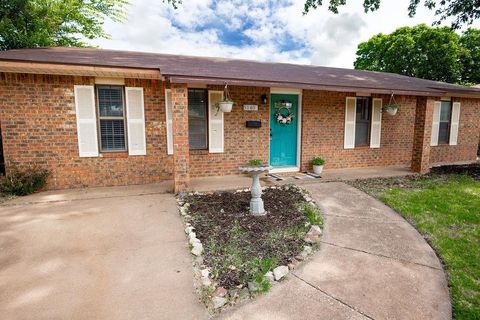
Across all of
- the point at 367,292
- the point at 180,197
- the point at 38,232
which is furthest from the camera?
the point at 180,197

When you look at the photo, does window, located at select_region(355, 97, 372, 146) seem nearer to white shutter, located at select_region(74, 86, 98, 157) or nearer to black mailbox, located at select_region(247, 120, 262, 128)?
black mailbox, located at select_region(247, 120, 262, 128)

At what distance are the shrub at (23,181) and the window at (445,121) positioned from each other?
1213 cm

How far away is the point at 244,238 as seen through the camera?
3.72 m

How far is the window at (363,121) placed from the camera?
26.9 ft

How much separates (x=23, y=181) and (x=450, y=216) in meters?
8.21

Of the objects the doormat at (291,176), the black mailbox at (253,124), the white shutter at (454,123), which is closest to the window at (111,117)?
the black mailbox at (253,124)

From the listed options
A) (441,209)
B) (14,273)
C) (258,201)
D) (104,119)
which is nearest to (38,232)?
(14,273)

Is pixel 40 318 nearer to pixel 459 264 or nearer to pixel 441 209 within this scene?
pixel 459 264

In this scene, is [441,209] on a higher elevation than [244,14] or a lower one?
lower

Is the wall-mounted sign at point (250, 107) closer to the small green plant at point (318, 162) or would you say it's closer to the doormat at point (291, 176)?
the doormat at point (291, 176)

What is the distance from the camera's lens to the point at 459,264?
3148 mm

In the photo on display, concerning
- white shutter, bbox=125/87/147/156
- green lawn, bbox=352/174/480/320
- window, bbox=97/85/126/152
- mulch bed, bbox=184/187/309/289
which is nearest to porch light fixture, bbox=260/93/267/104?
mulch bed, bbox=184/187/309/289

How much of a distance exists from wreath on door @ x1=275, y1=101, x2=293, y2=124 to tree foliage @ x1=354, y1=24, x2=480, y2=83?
19.4m

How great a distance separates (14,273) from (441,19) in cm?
1379
